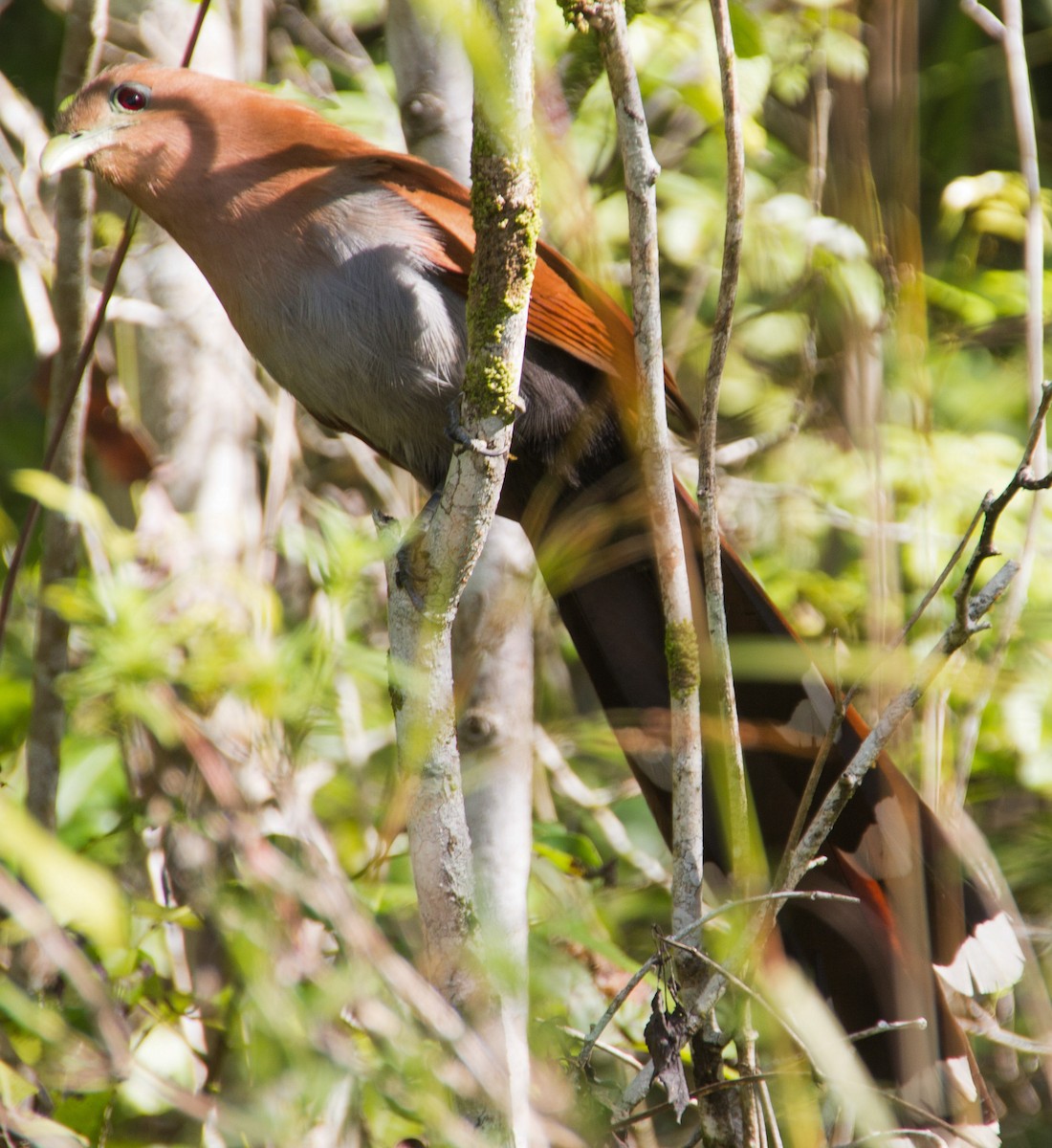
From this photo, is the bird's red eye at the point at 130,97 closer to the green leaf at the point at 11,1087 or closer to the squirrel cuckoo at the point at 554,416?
the squirrel cuckoo at the point at 554,416

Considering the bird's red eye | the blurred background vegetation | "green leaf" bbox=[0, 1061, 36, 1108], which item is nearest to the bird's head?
the bird's red eye

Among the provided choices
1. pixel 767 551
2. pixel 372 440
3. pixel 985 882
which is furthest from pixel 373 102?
pixel 985 882

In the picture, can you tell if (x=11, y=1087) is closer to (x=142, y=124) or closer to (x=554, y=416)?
(x=554, y=416)

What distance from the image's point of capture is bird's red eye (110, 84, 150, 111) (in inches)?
94.3

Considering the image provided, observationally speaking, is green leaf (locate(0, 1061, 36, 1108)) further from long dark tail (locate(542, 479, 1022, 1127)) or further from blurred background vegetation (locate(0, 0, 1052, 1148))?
long dark tail (locate(542, 479, 1022, 1127))

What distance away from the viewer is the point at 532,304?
89.5 inches

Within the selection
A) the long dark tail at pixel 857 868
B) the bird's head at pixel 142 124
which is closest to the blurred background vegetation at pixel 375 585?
the long dark tail at pixel 857 868

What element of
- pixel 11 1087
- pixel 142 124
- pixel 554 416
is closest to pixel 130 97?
Answer: pixel 142 124

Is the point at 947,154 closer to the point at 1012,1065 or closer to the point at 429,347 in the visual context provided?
the point at 429,347

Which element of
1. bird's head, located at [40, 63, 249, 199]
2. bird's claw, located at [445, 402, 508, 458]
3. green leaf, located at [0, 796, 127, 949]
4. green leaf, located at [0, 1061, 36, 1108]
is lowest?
green leaf, located at [0, 1061, 36, 1108]

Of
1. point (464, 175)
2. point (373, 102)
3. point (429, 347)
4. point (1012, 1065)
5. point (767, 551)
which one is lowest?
point (1012, 1065)

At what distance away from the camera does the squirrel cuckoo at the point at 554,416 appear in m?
1.95

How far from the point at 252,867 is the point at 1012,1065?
2164 mm

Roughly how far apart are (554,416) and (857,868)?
39.7 inches
